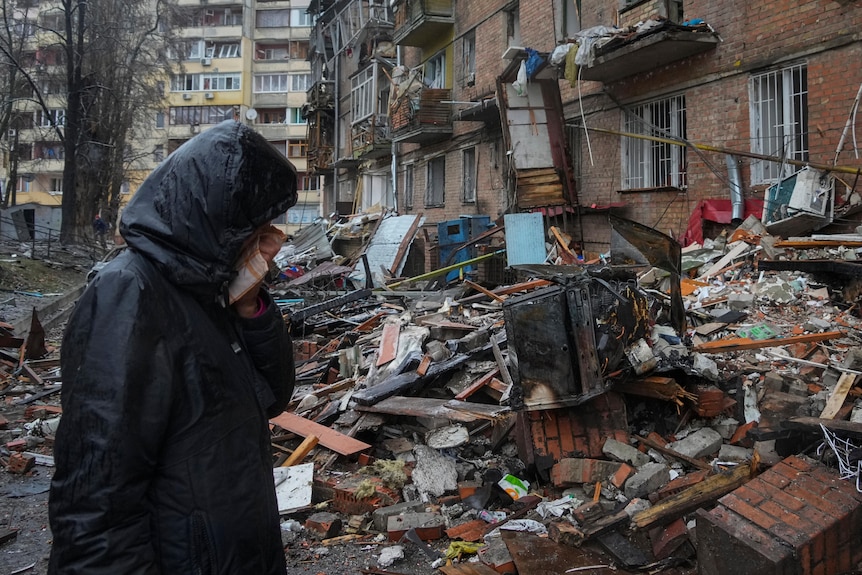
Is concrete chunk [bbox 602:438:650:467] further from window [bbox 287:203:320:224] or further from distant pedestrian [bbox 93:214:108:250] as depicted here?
window [bbox 287:203:320:224]

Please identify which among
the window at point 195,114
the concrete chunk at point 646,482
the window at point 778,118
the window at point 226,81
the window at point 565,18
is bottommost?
the concrete chunk at point 646,482

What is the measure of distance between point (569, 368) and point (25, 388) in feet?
25.8

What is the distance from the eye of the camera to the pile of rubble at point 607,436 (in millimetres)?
3459

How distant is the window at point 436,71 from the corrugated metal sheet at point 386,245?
18.7 ft

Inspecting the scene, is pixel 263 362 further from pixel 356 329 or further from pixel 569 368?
pixel 356 329

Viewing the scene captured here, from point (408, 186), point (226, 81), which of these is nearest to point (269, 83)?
point (226, 81)

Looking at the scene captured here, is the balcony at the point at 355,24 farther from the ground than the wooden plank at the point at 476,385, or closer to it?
farther from the ground

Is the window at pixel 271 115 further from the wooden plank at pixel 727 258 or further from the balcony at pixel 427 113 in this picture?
the wooden plank at pixel 727 258

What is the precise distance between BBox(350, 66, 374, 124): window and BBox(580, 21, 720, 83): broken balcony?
553 inches

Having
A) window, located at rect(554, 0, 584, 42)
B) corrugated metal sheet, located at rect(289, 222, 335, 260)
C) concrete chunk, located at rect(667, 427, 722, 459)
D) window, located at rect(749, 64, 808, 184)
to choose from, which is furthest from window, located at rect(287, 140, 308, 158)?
concrete chunk, located at rect(667, 427, 722, 459)

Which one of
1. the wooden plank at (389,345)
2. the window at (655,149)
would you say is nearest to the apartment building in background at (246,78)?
the window at (655,149)

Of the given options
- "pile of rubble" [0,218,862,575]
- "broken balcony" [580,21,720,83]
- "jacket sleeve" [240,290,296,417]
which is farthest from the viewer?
"broken balcony" [580,21,720,83]

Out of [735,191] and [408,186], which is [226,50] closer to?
[408,186]

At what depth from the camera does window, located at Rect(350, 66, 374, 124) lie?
→ 2333cm
